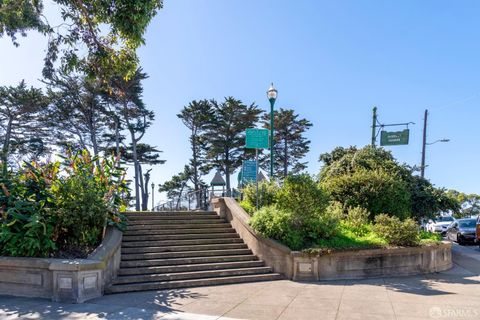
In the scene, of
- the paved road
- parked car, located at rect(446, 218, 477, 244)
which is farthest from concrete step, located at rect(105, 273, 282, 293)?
parked car, located at rect(446, 218, 477, 244)

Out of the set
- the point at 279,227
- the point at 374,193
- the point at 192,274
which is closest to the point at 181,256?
the point at 192,274

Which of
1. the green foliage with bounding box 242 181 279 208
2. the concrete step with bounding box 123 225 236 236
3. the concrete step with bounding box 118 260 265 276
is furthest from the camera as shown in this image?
the green foliage with bounding box 242 181 279 208

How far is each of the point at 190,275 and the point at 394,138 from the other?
15.6m

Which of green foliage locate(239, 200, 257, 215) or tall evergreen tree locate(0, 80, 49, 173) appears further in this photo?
tall evergreen tree locate(0, 80, 49, 173)

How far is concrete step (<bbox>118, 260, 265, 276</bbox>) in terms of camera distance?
7.57 meters

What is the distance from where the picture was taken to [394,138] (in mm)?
19031

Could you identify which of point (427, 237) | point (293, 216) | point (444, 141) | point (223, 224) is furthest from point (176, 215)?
point (444, 141)

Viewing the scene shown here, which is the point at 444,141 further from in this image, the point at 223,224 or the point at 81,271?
the point at 81,271

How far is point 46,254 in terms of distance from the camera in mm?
6816

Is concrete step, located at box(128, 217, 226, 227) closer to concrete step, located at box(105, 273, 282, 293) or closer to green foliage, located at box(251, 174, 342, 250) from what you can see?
green foliage, located at box(251, 174, 342, 250)

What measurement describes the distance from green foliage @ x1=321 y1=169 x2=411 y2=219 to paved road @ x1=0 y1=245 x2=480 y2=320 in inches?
181

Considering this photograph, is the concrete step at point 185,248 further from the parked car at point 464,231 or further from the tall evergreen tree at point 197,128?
the tall evergreen tree at point 197,128

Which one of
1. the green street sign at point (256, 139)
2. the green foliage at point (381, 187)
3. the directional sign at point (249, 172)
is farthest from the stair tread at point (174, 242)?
the green foliage at point (381, 187)

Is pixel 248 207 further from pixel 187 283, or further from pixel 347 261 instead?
pixel 187 283
